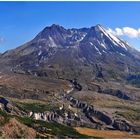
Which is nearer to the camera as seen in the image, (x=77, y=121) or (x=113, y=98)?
(x=77, y=121)

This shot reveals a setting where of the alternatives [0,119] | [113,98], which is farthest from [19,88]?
[0,119]

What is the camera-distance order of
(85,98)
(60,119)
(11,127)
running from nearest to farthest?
(11,127), (60,119), (85,98)

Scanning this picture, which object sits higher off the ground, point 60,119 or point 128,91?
point 128,91

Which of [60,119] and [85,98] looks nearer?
[60,119]

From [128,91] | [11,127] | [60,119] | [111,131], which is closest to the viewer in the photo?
[11,127]

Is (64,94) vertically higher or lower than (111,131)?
higher

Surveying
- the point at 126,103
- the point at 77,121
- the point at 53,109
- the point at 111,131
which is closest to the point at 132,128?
the point at 111,131

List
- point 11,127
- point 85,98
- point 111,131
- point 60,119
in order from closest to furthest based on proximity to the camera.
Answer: point 11,127 → point 111,131 → point 60,119 → point 85,98

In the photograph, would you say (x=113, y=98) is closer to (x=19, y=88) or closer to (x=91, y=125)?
(x=19, y=88)

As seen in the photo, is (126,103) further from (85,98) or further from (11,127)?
(11,127)
